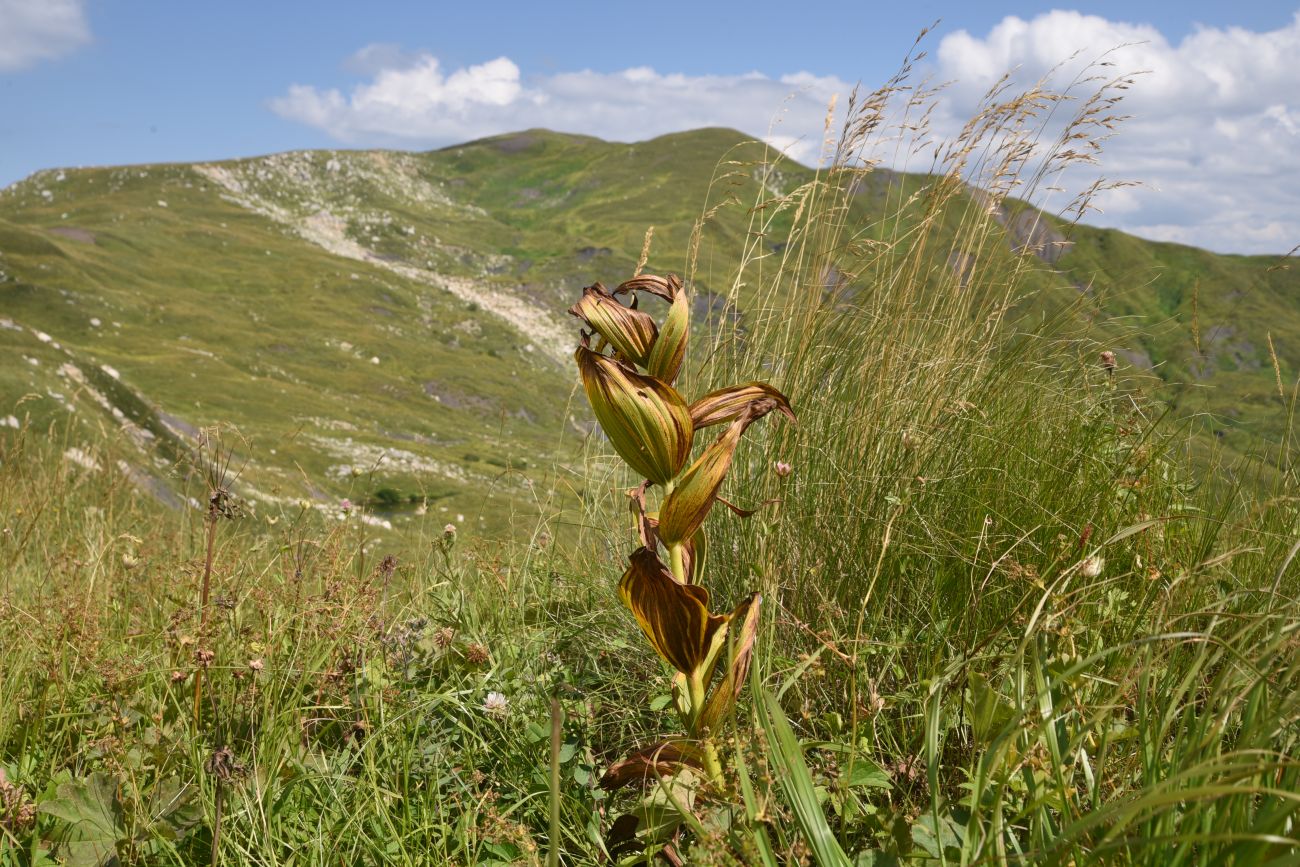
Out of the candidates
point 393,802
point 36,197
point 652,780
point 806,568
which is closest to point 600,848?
point 652,780

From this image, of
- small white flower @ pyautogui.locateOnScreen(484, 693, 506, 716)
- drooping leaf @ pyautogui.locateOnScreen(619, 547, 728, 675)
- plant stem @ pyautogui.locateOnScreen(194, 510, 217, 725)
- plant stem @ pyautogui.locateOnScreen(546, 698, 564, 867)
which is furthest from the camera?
small white flower @ pyautogui.locateOnScreen(484, 693, 506, 716)

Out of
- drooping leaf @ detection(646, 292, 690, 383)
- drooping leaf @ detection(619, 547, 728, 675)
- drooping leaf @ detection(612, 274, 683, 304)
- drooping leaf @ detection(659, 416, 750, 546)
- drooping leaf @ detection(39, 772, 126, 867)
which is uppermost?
drooping leaf @ detection(612, 274, 683, 304)

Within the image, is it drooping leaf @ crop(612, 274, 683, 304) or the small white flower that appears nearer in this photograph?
drooping leaf @ crop(612, 274, 683, 304)

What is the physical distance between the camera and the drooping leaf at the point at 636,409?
192 cm

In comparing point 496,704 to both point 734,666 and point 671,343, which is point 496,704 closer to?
point 734,666

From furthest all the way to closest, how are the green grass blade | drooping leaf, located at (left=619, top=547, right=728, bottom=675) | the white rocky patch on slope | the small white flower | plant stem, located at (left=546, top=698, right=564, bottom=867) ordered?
the white rocky patch on slope
the small white flower
drooping leaf, located at (left=619, top=547, right=728, bottom=675)
the green grass blade
plant stem, located at (left=546, top=698, right=564, bottom=867)

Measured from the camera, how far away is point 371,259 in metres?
90.9

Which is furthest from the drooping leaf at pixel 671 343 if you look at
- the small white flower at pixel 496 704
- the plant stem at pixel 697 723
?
the small white flower at pixel 496 704

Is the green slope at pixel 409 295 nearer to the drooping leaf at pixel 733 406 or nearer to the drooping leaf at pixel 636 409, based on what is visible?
the drooping leaf at pixel 733 406

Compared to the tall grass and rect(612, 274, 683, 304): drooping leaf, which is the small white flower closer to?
the tall grass

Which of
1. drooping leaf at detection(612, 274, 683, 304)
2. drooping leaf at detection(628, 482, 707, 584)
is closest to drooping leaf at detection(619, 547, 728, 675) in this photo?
drooping leaf at detection(628, 482, 707, 584)

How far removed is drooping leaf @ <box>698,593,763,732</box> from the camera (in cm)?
196

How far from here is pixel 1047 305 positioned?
4.87 meters

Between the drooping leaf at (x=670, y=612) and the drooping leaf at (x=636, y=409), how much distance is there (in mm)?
250
